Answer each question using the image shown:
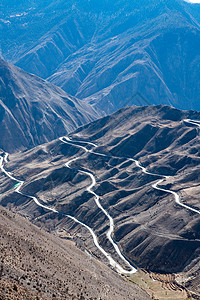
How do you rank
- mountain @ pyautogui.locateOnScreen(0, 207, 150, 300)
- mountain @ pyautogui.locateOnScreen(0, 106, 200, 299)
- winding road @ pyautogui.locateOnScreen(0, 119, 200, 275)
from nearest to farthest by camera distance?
mountain @ pyautogui.locateOnScreen(0, 207, 150, 300) < winding road @ pyautogui.locateOnScreen(0, 119, 200, 275) < mountain @ pyautogui.locateOnScreen(0, 106, 200, 299)

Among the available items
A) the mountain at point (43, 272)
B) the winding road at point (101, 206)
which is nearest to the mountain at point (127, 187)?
the winding road at point (101, 206)

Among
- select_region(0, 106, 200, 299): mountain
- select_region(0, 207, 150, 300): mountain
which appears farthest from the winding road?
select_region(0, 207, 150, 300): mountain

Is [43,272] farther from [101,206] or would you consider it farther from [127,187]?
[127,187]

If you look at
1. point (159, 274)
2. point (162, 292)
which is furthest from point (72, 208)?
point (162, 292)

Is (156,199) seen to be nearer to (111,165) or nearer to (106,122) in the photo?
(111,165)

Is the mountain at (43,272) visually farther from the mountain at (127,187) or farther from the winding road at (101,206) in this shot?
the mountain at (127,187)

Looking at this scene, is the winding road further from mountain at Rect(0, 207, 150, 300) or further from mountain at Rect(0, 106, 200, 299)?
mountain at Rect(0, 207, 150, 300)

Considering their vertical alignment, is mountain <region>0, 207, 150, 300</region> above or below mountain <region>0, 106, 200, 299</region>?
above
